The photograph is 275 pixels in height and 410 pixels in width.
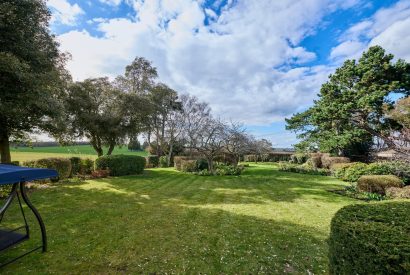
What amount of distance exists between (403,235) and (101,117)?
21060mm

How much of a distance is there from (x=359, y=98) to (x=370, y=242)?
2220 centimetres

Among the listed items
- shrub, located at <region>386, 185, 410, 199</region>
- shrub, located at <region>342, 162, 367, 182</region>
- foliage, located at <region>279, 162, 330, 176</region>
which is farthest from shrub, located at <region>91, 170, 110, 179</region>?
shrub, located at <region>342, 162, 367, 182</region>

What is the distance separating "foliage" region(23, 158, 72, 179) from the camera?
1260 cm

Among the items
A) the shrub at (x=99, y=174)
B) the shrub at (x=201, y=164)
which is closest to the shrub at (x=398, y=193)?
the shrub at (x=201, y=164)

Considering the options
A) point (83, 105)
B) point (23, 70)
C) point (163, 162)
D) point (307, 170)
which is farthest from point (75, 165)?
point (307, 170)

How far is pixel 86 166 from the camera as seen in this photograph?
16969mm

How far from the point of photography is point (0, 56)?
26.1ft

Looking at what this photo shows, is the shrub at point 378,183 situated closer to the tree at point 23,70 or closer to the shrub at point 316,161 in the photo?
the shrub at point 316,161

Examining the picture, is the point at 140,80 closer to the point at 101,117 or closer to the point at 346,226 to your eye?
the point at 101,117

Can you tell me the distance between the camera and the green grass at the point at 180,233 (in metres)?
4.23

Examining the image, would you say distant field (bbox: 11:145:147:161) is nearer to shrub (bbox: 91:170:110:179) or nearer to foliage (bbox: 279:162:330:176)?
shrub (bbox: 91:170:110:179)

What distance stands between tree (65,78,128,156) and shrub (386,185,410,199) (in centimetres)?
2003

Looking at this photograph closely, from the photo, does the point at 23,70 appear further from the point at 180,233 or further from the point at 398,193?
the point at 398,193

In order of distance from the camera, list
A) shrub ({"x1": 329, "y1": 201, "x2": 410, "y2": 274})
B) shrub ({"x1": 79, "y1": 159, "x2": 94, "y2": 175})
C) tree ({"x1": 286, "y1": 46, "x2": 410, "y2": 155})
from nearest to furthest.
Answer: shrub ({"x1": 329, "y1": 201, "x2": 410, "y2": 274}) < shrub ({"x1": 79, "y1": 159, "x2": 94, "y2": 175}) < tree ({"x1": 286, "y1": 46, "x2": 410, "y2": 155})
